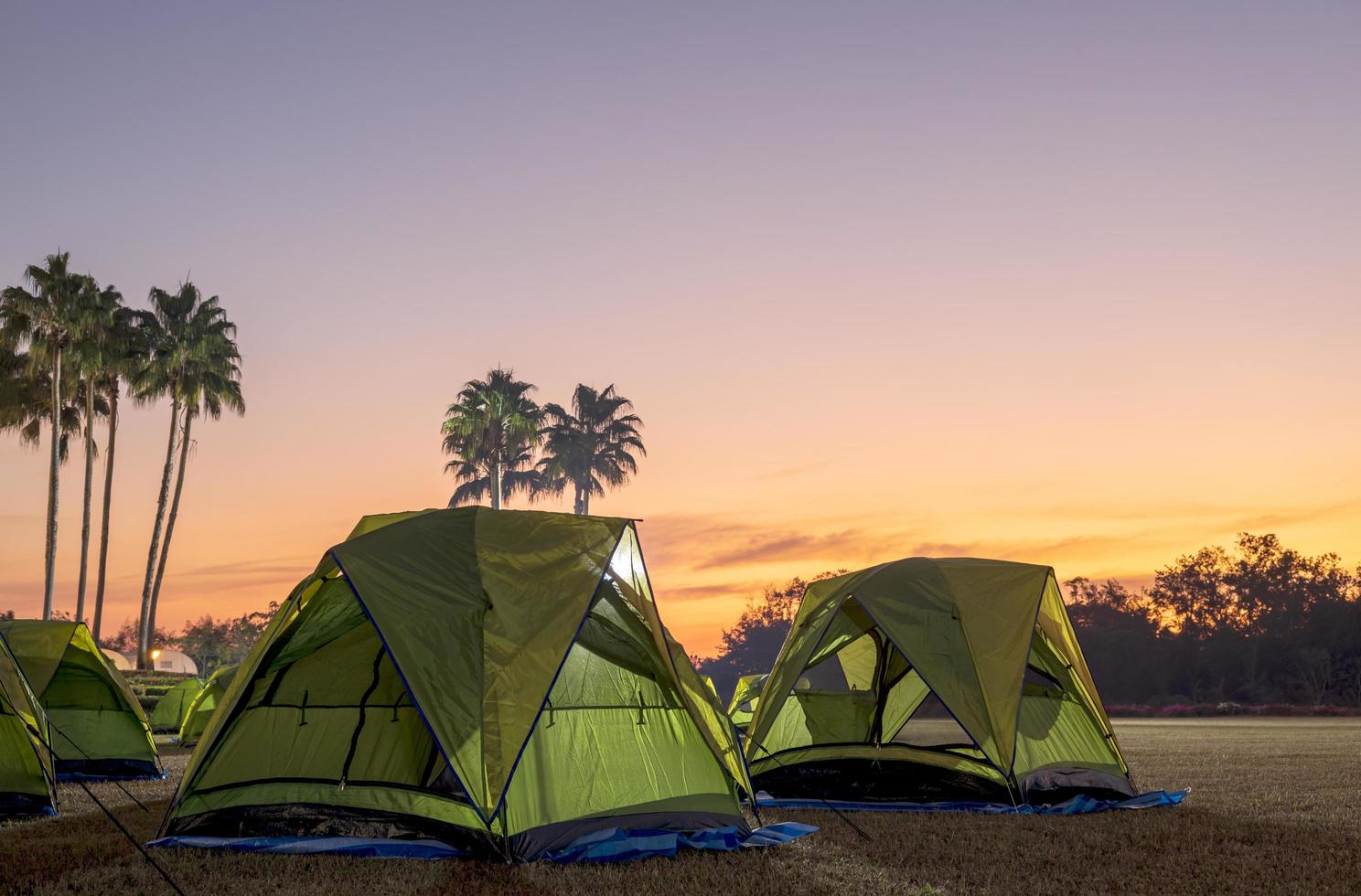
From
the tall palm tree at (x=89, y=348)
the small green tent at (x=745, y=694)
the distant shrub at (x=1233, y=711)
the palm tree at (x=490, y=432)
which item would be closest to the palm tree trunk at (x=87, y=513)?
the tall palm tree at (x=89, y=348)

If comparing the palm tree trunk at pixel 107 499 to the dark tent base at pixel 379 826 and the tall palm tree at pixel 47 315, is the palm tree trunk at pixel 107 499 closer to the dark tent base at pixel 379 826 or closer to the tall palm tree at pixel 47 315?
the tall palm tree at pixel 47 315

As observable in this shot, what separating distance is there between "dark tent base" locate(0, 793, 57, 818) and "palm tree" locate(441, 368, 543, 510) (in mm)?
33867

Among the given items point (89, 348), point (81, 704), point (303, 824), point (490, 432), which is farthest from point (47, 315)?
point (303, 824)

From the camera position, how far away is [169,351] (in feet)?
139

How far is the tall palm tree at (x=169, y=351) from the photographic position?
41719 millimetres

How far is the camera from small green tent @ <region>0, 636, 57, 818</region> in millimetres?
10148

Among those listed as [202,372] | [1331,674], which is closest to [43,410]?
[202,372]

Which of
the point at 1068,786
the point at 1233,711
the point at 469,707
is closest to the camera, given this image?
the point at 469,707

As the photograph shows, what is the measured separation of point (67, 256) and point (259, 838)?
119 feet

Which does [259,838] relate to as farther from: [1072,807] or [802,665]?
[1072,807]

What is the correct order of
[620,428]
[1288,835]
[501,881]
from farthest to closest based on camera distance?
[620,428] < [1288,835] < [501,881]

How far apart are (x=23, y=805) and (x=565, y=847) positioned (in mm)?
5735

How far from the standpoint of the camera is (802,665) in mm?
12219

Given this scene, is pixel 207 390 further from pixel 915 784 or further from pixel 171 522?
pixel 915 784
